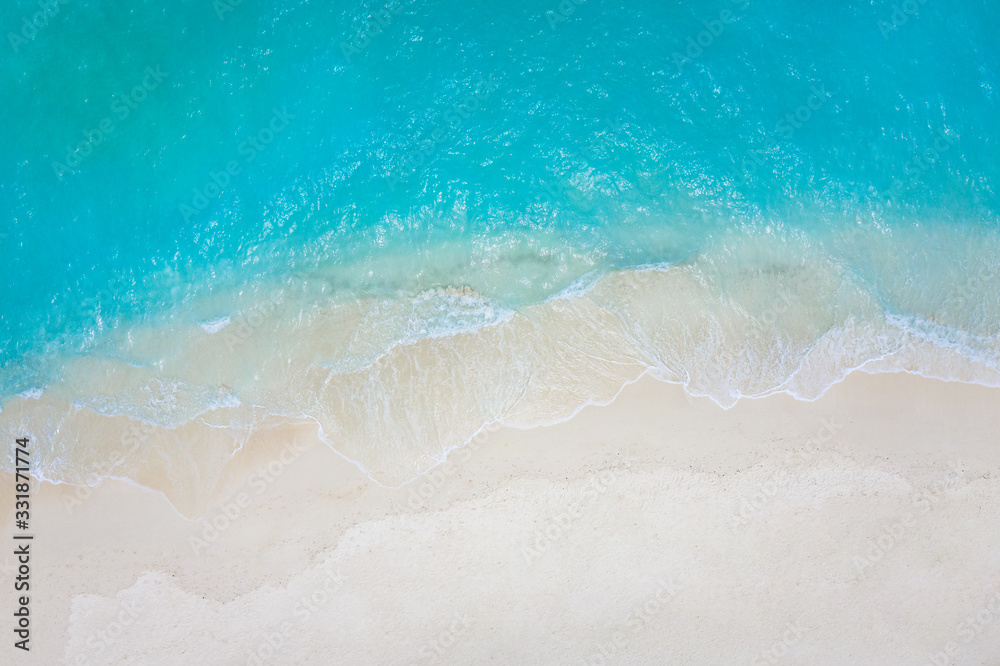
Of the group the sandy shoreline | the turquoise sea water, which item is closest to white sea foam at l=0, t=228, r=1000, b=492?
the turquoise sea water

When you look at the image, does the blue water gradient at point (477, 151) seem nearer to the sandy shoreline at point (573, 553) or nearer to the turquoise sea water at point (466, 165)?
the turquoise sea water at point (466, 165)

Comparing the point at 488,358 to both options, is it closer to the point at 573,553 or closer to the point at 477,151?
the point at 573,553

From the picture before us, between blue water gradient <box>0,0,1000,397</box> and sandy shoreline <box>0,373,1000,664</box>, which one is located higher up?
blue water gradient <box>0,0,1000,397</box>

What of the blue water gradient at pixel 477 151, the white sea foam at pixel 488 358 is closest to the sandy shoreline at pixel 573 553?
the white sea foam at pixel 488 358

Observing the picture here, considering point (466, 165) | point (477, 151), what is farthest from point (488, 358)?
point (477, 151)

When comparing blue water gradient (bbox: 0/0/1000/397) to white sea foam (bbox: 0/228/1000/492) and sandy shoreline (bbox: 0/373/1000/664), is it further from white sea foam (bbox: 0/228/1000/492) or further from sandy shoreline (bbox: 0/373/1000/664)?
sandy shoreline (bbox: 0/373/1000/664)
